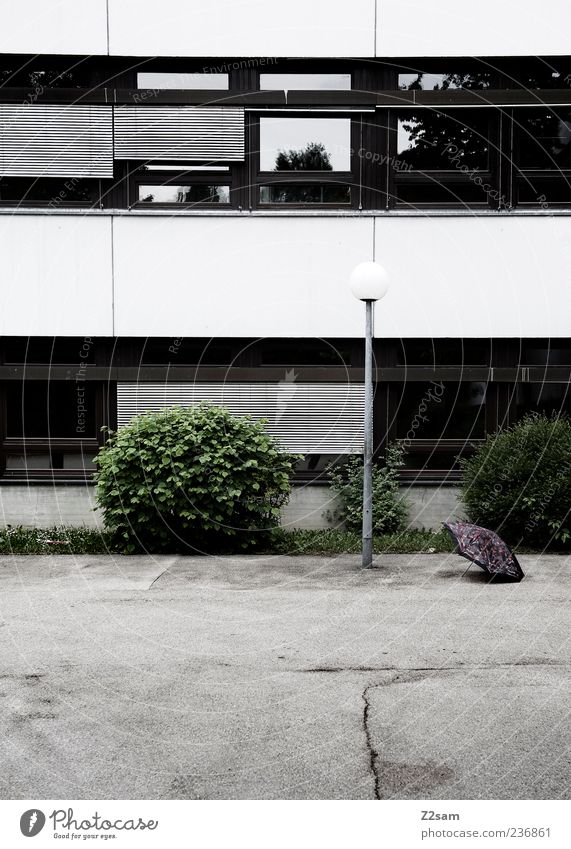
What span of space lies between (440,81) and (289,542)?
276 inches

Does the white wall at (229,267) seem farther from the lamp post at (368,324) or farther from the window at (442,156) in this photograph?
the lamp post at (368,324)

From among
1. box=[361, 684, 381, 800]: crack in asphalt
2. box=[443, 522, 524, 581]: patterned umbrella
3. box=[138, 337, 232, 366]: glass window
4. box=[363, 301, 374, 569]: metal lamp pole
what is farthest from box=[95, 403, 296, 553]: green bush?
box=[361, 684, 381, 800]: crack in asphalt

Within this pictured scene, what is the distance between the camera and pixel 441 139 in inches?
512

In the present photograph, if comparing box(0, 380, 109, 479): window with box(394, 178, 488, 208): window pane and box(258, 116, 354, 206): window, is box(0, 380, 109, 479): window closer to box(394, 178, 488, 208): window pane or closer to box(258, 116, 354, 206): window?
box(258, 116, 354, 206): window

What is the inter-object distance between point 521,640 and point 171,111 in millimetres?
9140

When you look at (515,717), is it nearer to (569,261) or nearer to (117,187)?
(569,261)

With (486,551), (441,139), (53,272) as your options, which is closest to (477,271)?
(441,139)

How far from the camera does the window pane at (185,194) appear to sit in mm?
13055

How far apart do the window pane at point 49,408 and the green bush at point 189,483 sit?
1933 millimetres

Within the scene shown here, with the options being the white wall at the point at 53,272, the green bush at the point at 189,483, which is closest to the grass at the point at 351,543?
the green bush at the point at 189,483

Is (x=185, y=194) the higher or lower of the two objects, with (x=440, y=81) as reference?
lower

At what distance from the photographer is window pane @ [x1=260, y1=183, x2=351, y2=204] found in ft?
42.7

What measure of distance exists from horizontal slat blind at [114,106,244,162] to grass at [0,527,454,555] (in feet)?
17.9

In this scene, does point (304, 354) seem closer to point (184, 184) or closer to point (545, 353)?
point (184, 184)
